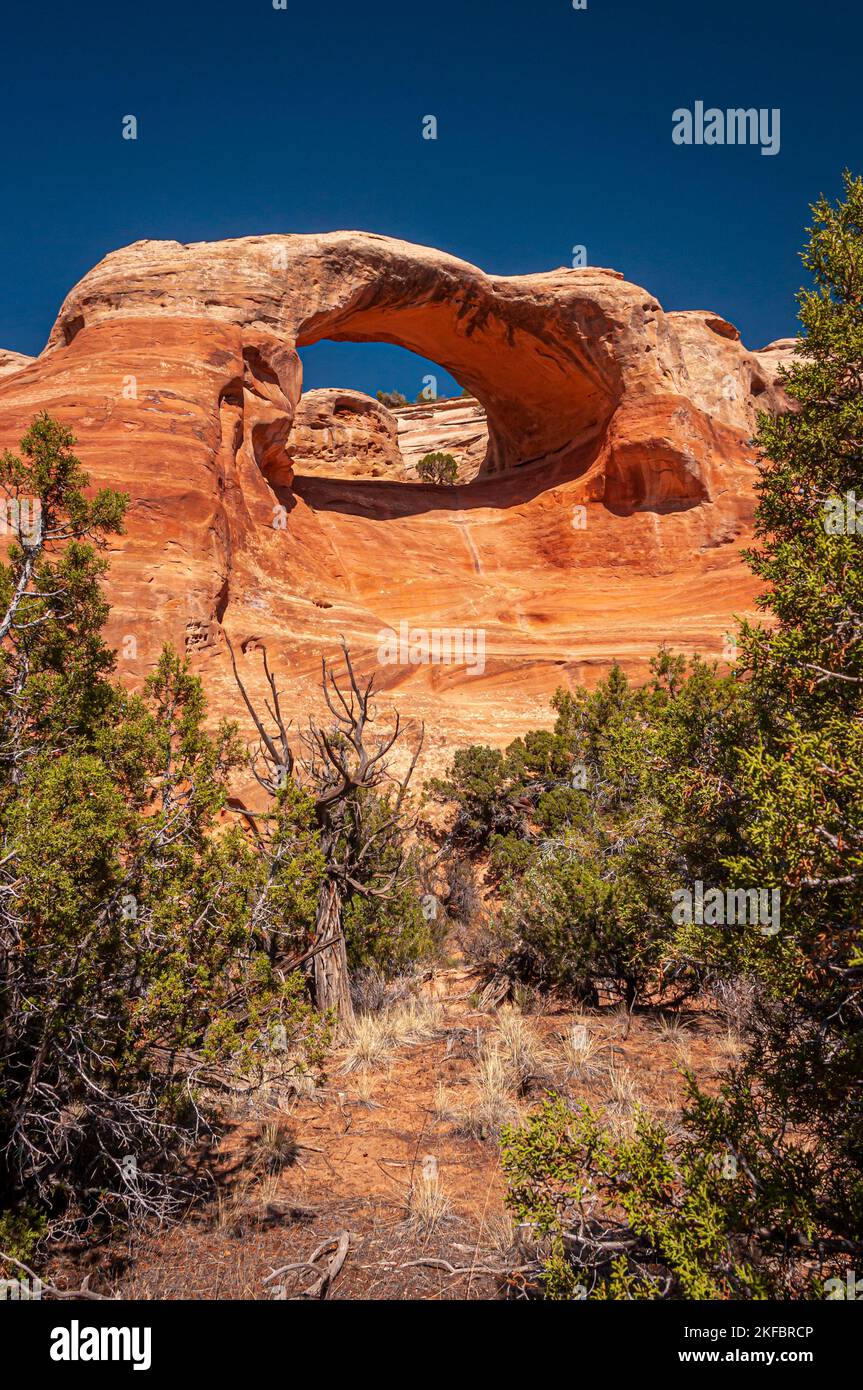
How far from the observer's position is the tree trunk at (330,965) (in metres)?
7.45

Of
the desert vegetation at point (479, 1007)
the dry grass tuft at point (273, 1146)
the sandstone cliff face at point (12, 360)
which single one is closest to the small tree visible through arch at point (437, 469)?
the sandstone cliff face at point (12, 360)

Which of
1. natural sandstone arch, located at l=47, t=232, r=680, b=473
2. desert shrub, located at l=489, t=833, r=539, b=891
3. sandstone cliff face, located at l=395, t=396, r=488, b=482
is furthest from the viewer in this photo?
sandstone cliff face, located at l=395, t=396, r=488, b=482

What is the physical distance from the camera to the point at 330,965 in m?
7.53

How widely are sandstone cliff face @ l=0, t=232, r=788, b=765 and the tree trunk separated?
21.8 ft

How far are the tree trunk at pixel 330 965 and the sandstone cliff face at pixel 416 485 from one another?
6652 mm

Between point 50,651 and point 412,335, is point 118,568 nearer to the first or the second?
point 50,651

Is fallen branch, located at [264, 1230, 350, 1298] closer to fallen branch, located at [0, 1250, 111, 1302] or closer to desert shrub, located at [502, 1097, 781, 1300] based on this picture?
fallen branch, located at [0, 1250, 111, 1302]

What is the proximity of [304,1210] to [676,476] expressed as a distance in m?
20.2

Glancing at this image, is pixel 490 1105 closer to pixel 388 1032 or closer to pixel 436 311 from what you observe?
pixel 388 1032

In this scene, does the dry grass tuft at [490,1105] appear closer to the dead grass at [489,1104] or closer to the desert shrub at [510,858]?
the dead grass at [489,1104]

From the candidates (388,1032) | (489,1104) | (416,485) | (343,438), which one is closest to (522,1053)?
(489,1104)

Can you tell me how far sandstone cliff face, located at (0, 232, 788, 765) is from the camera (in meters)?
15.1

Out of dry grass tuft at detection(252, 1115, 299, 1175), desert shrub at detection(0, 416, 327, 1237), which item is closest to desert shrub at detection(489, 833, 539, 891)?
dry grass tuft at detection(252, 1115, 299, 1175)
